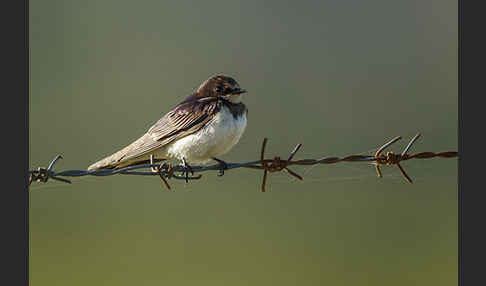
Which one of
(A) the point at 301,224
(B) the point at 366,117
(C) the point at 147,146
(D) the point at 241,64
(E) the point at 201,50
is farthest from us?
(E) the point at 201,50

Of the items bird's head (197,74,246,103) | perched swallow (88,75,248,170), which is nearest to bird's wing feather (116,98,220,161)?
perched swallow (88,75,248,170)

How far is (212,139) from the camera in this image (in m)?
6.27

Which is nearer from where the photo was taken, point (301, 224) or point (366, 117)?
point (301, 224)

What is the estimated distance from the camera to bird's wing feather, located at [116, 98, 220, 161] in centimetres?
639

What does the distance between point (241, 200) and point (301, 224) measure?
58.2 inches

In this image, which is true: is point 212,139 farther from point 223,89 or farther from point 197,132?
point 223,89

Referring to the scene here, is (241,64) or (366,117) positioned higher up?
(241,64)

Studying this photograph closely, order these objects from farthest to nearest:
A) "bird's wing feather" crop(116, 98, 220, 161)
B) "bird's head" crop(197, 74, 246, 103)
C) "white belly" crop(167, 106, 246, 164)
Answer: "bird's head" crop(197, 74, 246, 103) < "bird's wing feather" crop(116, 98, 220, 161) < "white belly" crop(167, 106, 246, 164)

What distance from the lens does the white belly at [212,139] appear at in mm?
6270

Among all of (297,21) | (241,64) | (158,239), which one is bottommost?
(158,239)

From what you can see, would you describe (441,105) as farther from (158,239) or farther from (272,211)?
(158,239)

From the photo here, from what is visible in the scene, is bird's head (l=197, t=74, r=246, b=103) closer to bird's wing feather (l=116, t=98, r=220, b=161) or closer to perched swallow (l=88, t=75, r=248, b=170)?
perched swallow (l=88, t=75, r=248, b=170)

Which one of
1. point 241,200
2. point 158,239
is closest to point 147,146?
point 158,239

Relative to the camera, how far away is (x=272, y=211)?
11281 millimetres
